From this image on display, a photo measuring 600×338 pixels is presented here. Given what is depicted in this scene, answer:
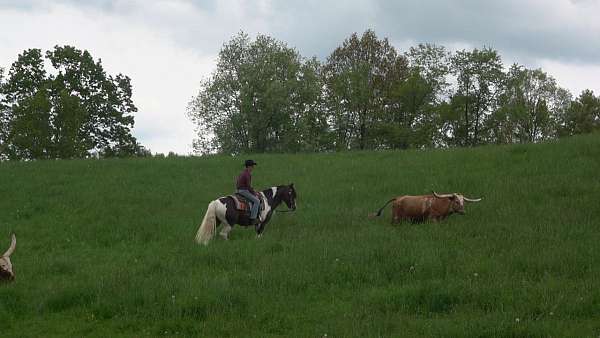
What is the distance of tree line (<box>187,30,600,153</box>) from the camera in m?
54.3

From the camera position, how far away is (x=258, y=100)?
5391 centimetres

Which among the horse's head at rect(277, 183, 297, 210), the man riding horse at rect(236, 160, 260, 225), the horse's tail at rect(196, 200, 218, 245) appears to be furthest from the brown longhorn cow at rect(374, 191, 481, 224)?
the horse's tail at rect(196, 200, 218, 245)

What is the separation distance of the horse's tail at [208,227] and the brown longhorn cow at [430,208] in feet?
15.8

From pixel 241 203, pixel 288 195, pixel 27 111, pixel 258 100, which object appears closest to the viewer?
pixel 241 203

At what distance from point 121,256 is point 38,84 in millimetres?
40498

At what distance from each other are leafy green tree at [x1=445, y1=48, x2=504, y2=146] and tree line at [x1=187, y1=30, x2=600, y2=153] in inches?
3.9

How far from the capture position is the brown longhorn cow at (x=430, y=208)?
16.7m

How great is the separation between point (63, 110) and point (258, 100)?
16937 millimetres

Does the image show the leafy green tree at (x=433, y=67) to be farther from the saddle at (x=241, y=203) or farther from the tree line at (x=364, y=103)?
the saddle at (x=241, y=203)

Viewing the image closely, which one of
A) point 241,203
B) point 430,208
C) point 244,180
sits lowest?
point 430,208

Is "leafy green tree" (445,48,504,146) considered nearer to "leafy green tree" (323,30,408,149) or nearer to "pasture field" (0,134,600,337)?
"leafy green tree" (323,30,408,149)

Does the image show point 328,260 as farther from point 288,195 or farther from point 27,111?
point 27,111

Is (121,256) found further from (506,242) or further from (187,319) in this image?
(506,242)

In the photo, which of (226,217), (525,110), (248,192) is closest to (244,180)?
(248,192)
